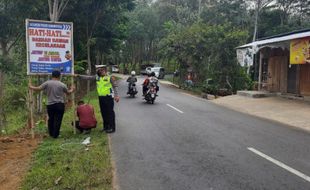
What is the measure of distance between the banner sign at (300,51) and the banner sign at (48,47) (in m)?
12.3

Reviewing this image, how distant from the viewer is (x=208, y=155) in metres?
8.04

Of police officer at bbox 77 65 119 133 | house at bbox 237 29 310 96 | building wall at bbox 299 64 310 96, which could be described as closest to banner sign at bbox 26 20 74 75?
police officer at bbox 77 65 119 133

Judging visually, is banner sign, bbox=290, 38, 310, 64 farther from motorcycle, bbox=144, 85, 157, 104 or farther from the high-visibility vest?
the high-visibility vest

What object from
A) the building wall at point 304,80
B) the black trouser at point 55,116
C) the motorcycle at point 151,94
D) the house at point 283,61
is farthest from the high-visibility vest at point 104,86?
the building wall at point 304,80

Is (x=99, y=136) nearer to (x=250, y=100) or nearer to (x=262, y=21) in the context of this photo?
(x=250, y=100)

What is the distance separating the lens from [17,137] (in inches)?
397

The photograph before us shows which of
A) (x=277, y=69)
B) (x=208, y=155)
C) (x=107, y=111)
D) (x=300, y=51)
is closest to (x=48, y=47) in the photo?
(x=107, y=111)

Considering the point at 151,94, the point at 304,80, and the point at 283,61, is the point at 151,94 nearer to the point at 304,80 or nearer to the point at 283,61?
the point at 304,80

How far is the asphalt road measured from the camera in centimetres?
622

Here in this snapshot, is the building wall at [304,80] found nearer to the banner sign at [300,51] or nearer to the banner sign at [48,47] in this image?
the banner sign at [300,51]

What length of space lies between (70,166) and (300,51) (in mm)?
14880

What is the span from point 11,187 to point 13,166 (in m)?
1.24

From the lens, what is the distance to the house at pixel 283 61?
18845 millimetres


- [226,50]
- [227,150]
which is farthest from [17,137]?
[226,50]
